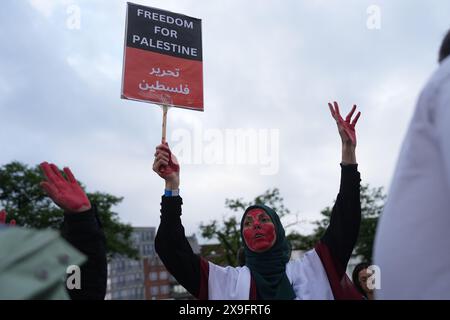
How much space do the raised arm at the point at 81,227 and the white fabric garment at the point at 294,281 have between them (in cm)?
112

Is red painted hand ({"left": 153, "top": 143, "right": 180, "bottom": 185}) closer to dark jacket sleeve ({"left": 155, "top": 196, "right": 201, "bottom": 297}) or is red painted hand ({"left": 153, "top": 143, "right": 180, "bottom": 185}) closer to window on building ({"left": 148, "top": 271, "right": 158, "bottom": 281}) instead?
dark jacket sleeve ({"left": 155, "top": 196, "right": 201, "bottom": 297})

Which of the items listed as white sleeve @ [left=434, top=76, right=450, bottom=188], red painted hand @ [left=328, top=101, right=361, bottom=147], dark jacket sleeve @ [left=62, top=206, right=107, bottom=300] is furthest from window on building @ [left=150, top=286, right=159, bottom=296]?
white sleeve @ [left=434, top=76, right=450, bottom=188]

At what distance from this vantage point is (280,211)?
2986 centimetres

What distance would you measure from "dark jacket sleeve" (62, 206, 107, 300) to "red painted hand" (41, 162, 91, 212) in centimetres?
4

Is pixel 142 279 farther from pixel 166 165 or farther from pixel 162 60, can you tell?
pixel 166 165

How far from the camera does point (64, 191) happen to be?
2.21 metres

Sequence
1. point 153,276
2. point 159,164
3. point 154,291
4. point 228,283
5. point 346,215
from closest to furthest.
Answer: point 346,215
point 228,283
point 159,164
point 154,291
point 153,276

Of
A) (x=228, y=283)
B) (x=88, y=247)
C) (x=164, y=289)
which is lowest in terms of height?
(x=164, y=289)

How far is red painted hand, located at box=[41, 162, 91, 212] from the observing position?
2.19m

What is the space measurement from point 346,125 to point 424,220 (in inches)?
91.3

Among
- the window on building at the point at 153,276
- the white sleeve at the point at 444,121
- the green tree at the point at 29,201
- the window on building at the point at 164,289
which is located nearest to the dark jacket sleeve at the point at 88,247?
the white sleeve at the point at 444,121

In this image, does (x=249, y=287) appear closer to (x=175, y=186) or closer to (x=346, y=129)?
(x=175, y=186)

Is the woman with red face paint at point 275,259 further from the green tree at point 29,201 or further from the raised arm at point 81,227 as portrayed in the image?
the green tree at point 29,201

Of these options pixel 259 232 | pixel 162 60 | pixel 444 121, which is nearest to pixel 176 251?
pixel 259 232
